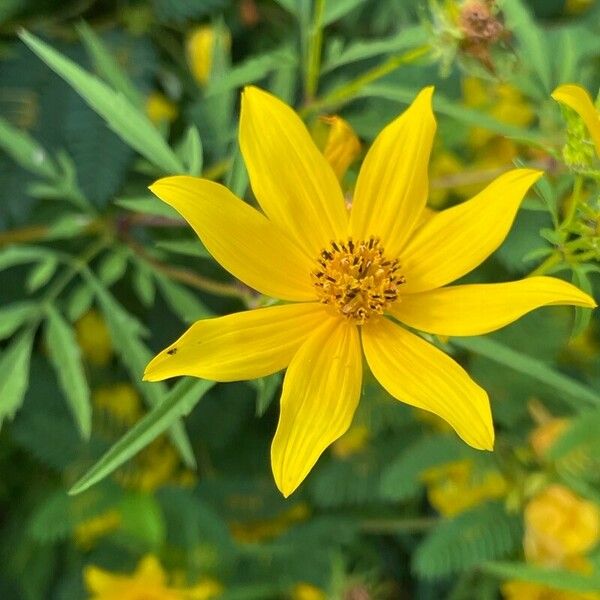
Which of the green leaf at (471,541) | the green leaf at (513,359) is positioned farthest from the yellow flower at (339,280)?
the green leaf at (471,541)

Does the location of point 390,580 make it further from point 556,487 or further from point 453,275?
point 453,275

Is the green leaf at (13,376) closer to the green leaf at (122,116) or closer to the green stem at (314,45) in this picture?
the green leaf at (122,116)

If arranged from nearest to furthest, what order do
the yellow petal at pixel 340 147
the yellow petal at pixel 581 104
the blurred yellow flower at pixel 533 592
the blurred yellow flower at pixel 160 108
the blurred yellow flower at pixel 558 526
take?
the yellow petal at pixel 581 104
the yellow petal at pixel 340 147
the blurred yellow flower at pixel 558 526
the blurred yellow flower at pixel 533 592
the blurred yellow flower at pixel 160 108

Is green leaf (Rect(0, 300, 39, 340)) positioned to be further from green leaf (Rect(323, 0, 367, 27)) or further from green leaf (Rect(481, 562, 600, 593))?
green leaf (Rect(481, 562, 600, 593))

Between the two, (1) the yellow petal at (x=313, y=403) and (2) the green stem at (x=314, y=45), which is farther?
(2) the green stem at (x=314, y=45)

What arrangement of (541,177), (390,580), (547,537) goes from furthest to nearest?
(390,580) < (547,537) < (541,177)

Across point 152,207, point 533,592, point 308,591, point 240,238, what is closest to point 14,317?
point 152,207

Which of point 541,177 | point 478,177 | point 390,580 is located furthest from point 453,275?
point 390,580
